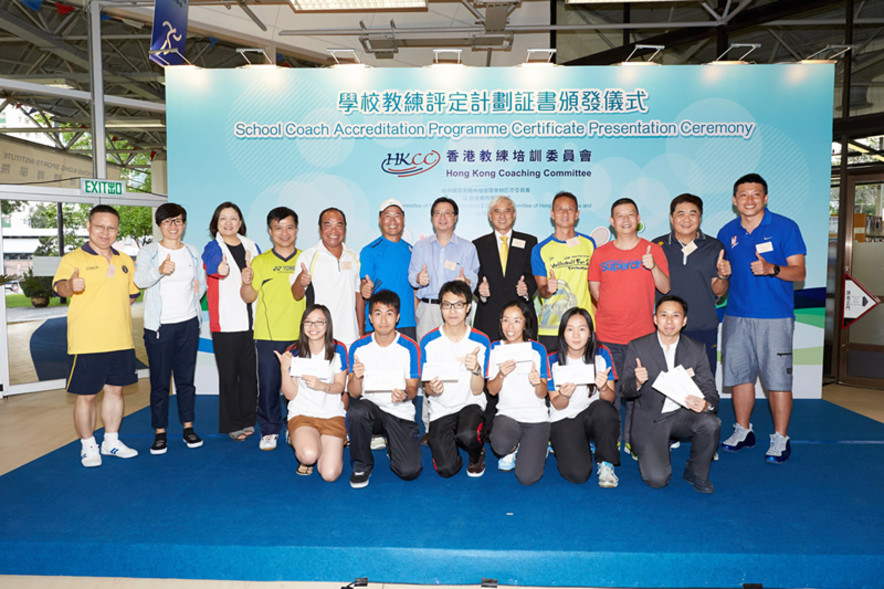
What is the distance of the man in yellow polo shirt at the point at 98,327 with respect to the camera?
329 centimetres

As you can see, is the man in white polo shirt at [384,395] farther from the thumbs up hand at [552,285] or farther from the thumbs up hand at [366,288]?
the thumbs up hand at [552,285]

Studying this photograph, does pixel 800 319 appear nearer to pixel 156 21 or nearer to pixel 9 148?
pixel 156 21

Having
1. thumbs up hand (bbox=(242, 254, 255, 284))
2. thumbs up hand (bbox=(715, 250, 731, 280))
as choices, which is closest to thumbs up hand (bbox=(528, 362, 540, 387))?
thumbs up hand (bbox=(715, 250, 731, 280))

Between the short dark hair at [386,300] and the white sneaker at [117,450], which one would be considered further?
the white sneaker at [117,450]

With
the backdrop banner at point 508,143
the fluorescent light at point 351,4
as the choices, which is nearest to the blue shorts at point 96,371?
the backdrop banner at point 508,143

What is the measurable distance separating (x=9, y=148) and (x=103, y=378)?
565 cm

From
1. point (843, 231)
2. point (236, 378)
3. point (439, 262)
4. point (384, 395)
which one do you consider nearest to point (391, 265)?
point (439, 262)

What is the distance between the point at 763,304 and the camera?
3508mm

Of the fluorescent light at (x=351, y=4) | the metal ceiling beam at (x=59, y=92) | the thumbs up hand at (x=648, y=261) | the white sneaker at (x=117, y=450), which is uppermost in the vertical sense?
the fluorescent light at (x=351, y=4)

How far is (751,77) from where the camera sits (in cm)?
512

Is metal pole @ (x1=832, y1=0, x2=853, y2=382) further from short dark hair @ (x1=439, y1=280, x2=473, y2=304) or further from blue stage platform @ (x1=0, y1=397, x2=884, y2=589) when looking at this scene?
short dark hair @ (x1=439, y1=280, x2=473, y2=304)

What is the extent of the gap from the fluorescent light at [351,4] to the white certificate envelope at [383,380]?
369 centimetres

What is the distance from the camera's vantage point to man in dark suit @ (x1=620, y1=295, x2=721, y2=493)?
2975mm

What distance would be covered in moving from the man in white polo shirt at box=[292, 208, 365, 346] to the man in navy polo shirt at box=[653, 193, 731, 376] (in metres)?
2.34
